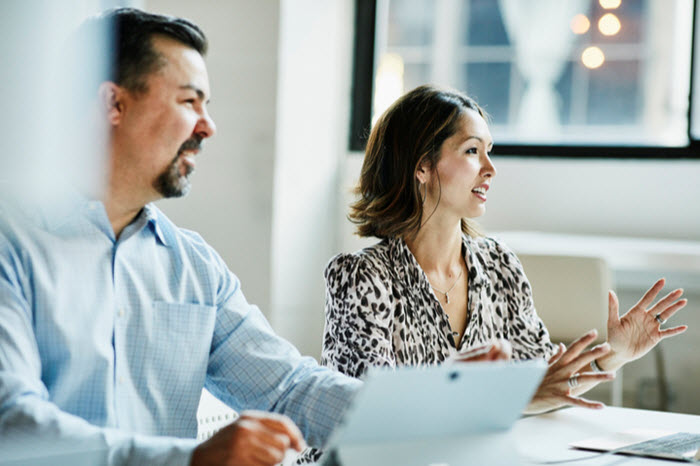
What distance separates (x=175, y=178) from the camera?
50.2 inches

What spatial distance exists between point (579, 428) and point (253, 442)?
67 centimetres

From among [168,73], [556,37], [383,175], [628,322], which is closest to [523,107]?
[556,37]

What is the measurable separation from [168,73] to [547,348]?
3.20 feet

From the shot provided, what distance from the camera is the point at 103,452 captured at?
0.94m

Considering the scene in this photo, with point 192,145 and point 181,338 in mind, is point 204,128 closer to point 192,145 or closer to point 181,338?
point 192,145

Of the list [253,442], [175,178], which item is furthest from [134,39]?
[253,442]

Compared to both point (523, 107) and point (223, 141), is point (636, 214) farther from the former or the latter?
point (223, 141)

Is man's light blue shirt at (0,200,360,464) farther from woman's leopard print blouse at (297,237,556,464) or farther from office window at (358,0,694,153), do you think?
office window at (358,0,694,153)

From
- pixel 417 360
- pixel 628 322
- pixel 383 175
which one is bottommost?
pixel 417 360

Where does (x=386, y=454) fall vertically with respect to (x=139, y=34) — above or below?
below

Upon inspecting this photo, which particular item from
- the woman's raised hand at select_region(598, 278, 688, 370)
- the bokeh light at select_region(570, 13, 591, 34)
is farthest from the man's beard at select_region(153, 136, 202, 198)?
the bokeh light at select_region(570, 13, 591, 34)

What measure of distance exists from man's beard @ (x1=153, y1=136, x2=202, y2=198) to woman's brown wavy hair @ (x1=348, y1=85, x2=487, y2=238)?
0.62 metres

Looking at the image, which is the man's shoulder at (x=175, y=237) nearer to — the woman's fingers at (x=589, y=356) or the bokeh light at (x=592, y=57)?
the woman's fingers at (x=589, y=356)

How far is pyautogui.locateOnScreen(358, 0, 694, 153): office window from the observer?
136 inches
